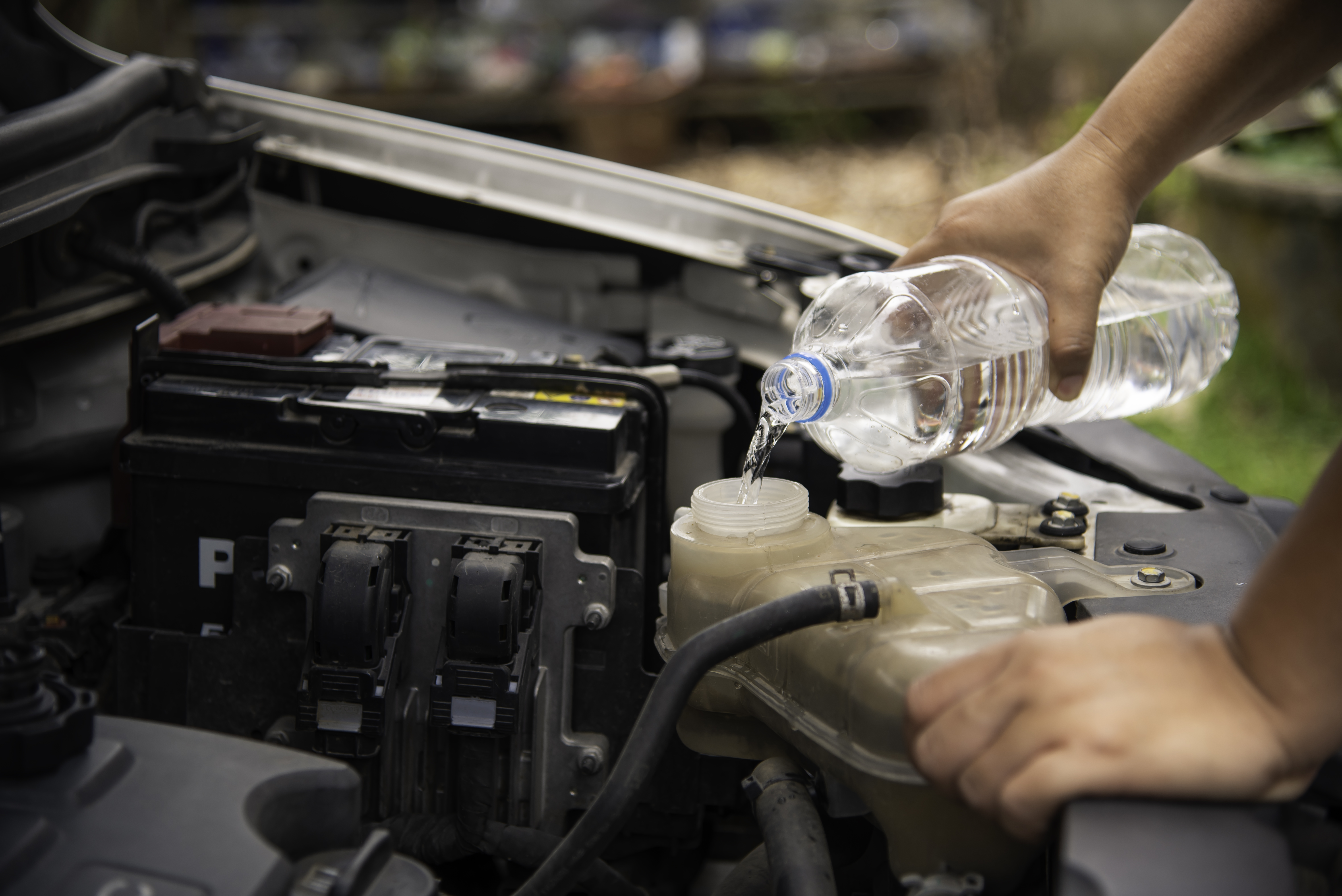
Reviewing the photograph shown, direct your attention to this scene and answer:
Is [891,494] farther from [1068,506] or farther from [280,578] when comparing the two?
[280,578]

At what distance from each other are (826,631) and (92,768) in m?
0.60

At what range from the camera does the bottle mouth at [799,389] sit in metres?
1.20

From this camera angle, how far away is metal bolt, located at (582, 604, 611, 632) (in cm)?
121

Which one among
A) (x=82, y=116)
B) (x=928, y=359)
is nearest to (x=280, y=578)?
(x=82, y=116)

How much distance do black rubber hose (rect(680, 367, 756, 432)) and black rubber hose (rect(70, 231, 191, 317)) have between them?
705mm

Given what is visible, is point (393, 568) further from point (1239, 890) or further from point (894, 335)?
point (1239, 890)

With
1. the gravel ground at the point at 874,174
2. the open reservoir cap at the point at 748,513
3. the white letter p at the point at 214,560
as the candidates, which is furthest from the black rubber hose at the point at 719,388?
the gravel ground at the point at 874,174

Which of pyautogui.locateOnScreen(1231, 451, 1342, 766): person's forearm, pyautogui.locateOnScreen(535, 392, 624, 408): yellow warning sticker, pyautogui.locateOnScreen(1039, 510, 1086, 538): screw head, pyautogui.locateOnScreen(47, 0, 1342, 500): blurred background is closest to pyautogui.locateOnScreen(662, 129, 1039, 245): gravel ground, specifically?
pyautogui.locateOnScreen(47, 0, 1342, 500): blurred background

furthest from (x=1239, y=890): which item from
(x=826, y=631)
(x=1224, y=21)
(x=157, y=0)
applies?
(x=157, y=0)

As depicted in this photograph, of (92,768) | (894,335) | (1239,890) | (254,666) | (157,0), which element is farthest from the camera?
(157,0)

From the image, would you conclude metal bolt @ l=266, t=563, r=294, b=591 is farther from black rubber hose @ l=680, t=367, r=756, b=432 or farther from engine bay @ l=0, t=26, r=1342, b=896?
black rubber hose @ l=680, t=367, r=756, b=432

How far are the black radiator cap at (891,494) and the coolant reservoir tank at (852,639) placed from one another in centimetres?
6

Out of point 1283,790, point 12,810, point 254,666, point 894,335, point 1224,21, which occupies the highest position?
point 1224,21

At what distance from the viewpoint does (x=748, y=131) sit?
7.98 m
